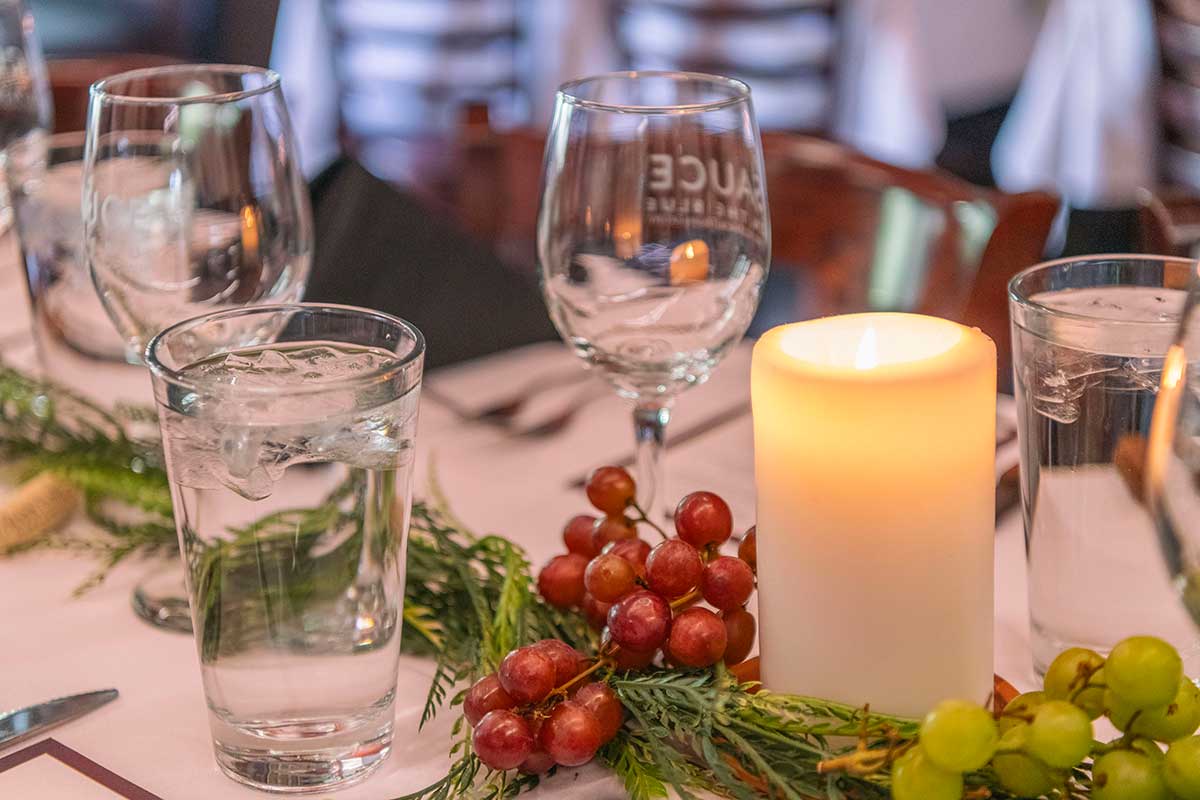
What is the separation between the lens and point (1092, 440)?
58cm

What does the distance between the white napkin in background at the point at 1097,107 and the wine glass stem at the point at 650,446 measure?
85.0 inches

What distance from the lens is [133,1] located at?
387cm

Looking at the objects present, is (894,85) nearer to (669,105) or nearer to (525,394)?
(525,394)

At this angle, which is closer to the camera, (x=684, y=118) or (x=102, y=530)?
(x=684, y=118)

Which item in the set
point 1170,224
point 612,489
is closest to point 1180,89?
point 1170,224

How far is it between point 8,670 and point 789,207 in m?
0.87

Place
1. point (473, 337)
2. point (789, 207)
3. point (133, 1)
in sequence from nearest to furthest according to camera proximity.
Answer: point (473, 337) → point (789, 207) → point (133, 1)

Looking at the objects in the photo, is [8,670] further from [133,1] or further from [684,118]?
[133,1]

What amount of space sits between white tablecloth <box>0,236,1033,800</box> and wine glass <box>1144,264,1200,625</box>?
0.84ft

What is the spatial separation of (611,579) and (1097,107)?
2.49 metres

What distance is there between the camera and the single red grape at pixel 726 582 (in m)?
0.56

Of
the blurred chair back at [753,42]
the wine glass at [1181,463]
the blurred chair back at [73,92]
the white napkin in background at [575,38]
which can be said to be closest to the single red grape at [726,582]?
the wine glass at [1181,463]

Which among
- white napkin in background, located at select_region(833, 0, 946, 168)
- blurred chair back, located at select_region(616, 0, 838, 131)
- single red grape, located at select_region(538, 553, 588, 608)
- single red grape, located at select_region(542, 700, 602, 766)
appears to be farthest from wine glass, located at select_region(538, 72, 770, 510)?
blurred chair back, located at select_region(616, 0, 838, 131)

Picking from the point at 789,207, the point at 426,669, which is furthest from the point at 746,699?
the point at 789,207
